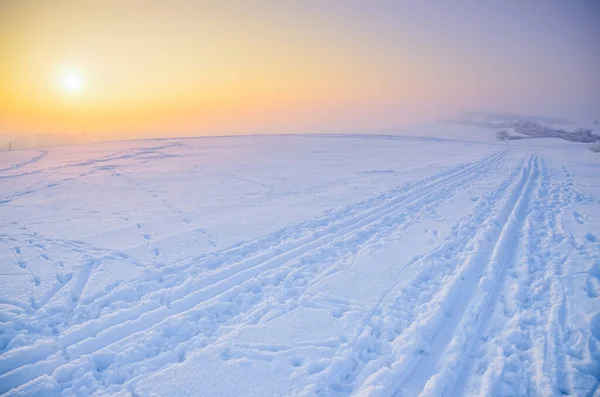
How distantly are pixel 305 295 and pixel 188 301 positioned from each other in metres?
1.82

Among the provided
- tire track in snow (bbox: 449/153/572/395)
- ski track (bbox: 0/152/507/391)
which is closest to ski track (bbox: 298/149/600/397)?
tire track in snow (bbox: 449/153/572/395)

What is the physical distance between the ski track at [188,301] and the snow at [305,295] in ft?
0.09

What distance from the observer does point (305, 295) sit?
16.1ft

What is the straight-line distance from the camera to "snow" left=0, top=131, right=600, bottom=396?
136 inches

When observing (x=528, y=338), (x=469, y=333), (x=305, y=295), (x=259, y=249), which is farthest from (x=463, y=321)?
(x=259, y=249)

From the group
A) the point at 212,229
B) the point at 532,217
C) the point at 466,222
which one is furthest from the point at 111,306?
the point at 532,217

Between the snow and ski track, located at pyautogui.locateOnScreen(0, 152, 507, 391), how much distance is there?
1.1 inches

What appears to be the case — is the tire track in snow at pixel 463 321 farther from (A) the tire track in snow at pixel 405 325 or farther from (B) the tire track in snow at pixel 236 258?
(B) the tire track in snow at pixel 236 258

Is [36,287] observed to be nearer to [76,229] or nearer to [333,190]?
[76,229]

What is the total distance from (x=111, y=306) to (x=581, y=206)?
1148cm

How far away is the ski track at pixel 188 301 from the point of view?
3.74m

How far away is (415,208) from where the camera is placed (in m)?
8.98

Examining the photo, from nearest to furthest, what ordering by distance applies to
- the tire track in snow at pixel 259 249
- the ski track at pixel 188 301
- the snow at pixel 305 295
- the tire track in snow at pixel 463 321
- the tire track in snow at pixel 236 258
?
the tire track in snow at pixel 463 321
the snow at pixel 305 295
the ski track at pixel 188 301
the tire track in snow at pixel 236 258
the tire track in snow at pixel 259 249

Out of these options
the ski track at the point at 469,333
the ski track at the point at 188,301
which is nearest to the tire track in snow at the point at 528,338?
the ski track at the point at 469,333
